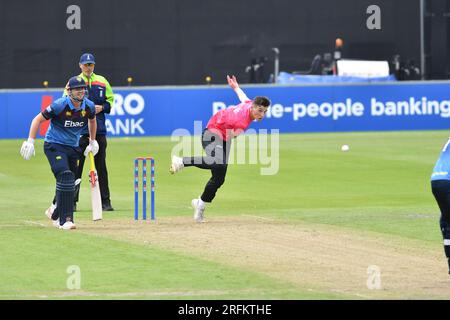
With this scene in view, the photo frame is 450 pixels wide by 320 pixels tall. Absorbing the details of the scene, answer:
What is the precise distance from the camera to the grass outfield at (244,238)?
1212cm

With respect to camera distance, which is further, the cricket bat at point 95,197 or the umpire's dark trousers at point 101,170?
the umpire's dark trousers at point 101,170

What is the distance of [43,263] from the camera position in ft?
44.4

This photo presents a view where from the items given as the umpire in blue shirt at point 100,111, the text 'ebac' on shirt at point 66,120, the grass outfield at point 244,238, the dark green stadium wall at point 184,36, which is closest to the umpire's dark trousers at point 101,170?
the umpire in blue shirt at point 100,111

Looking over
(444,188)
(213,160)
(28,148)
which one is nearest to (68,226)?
(28,148)

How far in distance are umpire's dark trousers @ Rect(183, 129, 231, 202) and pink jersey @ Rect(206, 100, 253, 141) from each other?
0.30 feet

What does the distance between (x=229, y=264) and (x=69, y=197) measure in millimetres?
3391

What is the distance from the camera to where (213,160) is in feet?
56.2

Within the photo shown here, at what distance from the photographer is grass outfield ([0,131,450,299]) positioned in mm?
12125

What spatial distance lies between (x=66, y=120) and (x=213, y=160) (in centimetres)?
211

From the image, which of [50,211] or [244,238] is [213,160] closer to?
[244,238]

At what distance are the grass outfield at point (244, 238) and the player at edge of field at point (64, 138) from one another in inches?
15.2

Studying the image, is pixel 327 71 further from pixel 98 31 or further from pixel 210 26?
pixel 98 31

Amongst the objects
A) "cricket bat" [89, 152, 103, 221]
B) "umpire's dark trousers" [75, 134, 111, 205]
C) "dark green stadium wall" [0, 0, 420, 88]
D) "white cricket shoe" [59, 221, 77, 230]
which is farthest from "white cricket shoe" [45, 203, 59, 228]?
"dark green stadium wall" [0, 0, 420, 88]

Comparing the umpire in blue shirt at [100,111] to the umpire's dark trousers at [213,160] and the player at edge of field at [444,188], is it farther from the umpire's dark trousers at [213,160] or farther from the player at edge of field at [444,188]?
the player at edge of field at [444,188]
